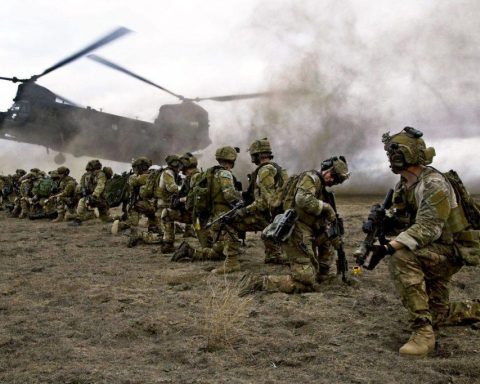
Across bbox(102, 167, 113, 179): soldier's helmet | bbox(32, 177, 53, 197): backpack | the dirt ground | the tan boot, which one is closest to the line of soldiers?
the tan boot

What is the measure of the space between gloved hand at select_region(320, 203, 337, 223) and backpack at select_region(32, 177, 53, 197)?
42.0 ft

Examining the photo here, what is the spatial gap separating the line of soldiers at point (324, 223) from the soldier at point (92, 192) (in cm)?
351

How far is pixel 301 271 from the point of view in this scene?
580cm

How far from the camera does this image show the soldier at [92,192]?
13.9 metres

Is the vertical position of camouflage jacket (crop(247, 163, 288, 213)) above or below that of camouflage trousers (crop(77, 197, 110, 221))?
above

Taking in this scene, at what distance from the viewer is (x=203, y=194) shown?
25.8 ft

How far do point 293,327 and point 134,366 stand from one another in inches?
61.5

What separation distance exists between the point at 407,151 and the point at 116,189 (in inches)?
402

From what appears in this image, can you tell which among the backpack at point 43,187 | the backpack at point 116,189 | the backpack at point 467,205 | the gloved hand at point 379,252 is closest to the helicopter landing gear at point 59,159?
the backpack at point 43,187

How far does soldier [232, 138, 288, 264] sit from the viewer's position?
710 centimetres

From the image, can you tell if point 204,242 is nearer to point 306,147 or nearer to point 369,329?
point 369,329

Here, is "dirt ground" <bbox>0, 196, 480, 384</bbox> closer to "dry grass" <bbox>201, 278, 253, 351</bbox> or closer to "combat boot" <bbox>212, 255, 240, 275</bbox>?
"dry grass" <bbox>201, 278, 253, 351</bbox>

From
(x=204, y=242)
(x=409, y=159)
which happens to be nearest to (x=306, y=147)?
(x=204, y=242)

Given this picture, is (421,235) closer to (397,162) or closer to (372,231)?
(372,231)
